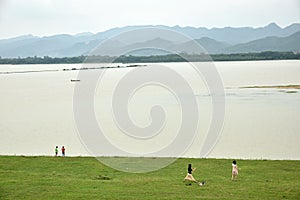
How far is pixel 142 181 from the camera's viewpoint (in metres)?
14.4

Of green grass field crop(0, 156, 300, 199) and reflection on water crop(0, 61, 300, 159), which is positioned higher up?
reflection on water crop(0, 61, 300, 159)

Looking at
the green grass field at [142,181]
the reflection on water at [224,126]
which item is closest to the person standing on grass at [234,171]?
the green grass field at [142,181]

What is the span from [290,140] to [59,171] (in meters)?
15.1

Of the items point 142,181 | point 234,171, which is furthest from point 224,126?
point 142,181

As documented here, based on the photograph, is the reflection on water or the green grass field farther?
the reflection on water

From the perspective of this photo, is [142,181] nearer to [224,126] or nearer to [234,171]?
[234,171]

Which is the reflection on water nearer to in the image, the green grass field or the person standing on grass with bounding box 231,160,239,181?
the green grass field

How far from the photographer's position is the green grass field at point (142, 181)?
40.7 ft

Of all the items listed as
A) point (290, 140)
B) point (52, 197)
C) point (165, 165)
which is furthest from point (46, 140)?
point (52, 197)

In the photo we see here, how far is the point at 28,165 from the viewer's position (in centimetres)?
1809

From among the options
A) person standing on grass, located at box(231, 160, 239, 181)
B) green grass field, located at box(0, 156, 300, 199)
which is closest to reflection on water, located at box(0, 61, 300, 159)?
green grass field, located at box(0, 156, 300, 199)

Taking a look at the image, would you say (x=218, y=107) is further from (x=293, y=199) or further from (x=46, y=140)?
(x=293, y=199)

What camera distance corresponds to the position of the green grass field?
1241cm

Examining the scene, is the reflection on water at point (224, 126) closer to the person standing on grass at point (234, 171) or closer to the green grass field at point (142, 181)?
the green grass field at point (142, 181)
